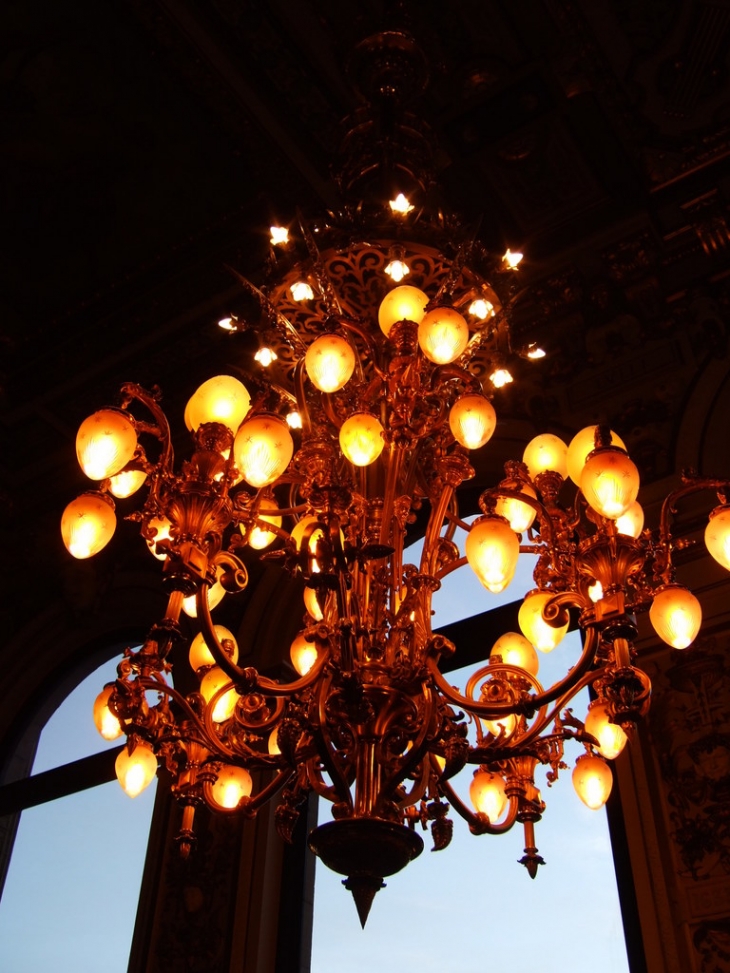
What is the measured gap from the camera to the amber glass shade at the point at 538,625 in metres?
3.33

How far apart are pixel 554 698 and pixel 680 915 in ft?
4.97

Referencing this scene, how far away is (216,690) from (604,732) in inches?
49.0

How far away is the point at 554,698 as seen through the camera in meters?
2.74

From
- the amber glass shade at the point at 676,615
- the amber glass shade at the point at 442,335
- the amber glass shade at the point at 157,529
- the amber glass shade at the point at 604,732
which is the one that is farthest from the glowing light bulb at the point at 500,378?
the amber glass shade at the point at 157,529

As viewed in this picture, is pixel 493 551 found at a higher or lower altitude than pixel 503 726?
higher

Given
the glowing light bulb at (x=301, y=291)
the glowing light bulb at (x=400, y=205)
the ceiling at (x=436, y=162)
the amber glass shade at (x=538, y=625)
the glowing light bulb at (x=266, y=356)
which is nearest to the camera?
the amber glass shade at (x=538, y=625)

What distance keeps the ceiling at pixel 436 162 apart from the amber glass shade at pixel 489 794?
2.23 metres

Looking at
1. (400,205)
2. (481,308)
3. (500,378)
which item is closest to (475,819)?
(500,378)

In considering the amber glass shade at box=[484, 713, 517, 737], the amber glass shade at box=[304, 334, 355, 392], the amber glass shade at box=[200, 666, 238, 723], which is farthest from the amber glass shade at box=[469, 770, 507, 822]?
the amber glass shade at box=[304, 334, 355, 392]

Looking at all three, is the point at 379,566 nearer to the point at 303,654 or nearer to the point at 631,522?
the point at 303,654

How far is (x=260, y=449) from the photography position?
9.82 ft

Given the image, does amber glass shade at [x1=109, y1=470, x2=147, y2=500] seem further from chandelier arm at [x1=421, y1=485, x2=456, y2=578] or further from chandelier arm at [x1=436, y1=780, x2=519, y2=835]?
chandelier arm at [x1=436, y1=780, x2=519, y2=835]

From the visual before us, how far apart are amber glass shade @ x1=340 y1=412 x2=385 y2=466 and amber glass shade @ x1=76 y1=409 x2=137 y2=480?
658 millimetres

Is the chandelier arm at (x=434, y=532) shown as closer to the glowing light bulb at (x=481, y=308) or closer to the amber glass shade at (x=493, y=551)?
the amber glass shade at (x=493, y=551)
